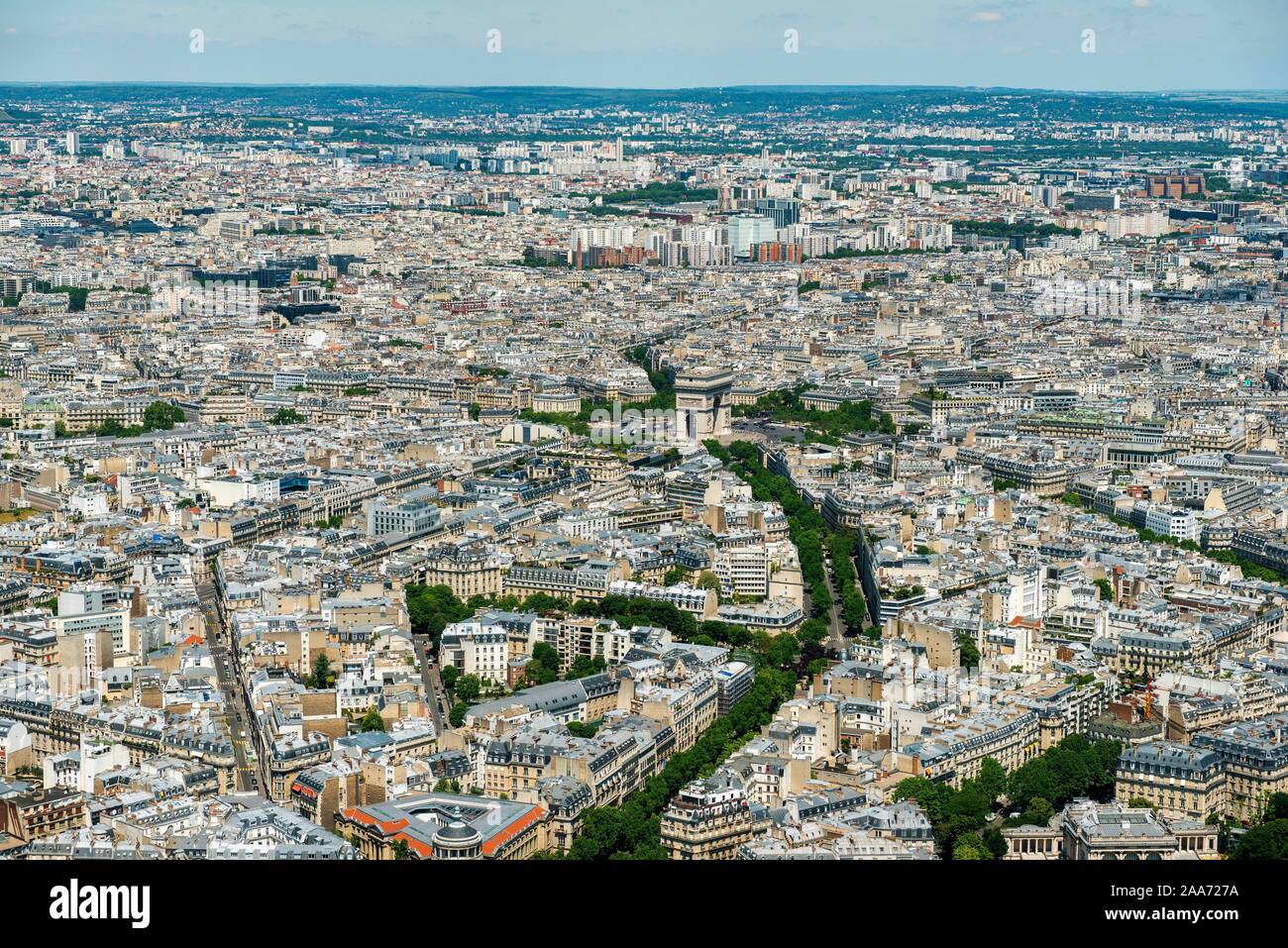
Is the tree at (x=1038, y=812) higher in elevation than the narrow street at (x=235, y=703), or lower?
higher

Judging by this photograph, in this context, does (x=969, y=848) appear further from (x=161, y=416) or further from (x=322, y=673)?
(x=161, y=416)

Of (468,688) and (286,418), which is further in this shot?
(286,418)

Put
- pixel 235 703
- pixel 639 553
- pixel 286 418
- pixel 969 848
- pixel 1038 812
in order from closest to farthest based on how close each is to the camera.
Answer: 1. pixel 969 848
2. pixel 1038 812
3. pixel 235 703
4. pixel 639 553
5. pixel 286 418

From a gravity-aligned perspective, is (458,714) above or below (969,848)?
below

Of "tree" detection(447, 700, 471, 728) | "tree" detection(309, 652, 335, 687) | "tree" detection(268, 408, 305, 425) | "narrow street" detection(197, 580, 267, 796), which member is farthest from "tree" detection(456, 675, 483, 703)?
"tree" detection(268, 408, 305, 425)

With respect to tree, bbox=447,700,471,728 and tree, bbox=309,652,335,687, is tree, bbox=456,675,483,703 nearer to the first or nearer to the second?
tree, bbox=447,700,471,728

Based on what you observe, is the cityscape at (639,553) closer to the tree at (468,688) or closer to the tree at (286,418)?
the tree at (468,688)

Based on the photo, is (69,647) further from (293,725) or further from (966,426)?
(966,426)

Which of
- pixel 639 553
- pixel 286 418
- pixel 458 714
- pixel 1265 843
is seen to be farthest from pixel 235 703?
pixel 286 418

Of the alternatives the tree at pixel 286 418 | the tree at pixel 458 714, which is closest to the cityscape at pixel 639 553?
the tree at pixel 458 714
